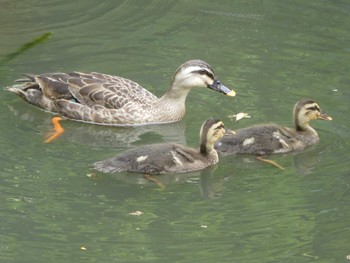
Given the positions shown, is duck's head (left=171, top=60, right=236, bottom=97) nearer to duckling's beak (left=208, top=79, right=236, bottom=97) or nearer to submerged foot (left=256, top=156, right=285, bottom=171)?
duckling's beak (left=208, top=79, right=236, bottom=97)

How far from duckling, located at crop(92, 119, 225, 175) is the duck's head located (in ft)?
4.25

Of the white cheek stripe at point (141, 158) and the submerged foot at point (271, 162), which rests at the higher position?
the white cheek stripe at point (141, 158)

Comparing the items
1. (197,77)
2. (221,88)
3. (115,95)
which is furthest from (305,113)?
(115,95)

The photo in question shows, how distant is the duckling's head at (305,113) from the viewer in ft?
36.1

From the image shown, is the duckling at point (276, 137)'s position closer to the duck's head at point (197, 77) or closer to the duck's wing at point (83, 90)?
the duck's head at point (197, 77)

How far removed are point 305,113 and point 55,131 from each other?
7.80 ft

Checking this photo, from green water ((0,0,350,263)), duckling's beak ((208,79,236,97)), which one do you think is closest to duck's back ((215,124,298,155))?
green water ((0,0,350,263))

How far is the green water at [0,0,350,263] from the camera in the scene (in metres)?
8.88

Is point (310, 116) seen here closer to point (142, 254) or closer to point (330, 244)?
point (330, 244)

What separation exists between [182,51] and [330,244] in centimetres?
481

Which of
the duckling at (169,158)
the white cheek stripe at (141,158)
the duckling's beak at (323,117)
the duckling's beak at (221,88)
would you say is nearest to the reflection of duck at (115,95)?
the duckling's beak at (221,88)

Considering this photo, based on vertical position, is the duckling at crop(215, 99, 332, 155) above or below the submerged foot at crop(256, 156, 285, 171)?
above

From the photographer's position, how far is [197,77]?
11.8m

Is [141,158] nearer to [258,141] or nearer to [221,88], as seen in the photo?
[258,141]
